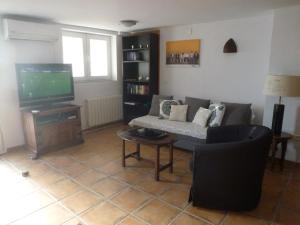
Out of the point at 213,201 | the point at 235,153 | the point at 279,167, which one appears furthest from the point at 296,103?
the point at 213,201

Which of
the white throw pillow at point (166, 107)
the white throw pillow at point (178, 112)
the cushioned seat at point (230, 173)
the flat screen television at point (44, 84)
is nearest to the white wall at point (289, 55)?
the cushioned seat at point (230, 173)

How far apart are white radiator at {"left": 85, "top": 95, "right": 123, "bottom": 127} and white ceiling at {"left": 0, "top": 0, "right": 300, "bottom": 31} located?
169 cm

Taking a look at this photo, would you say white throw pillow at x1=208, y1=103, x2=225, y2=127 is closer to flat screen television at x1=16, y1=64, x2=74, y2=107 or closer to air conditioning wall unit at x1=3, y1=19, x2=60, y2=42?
flat screen television at x1=16, y1=64, x2=74, y2=107

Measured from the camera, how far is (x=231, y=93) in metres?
4.02

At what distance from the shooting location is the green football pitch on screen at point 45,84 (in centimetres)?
357

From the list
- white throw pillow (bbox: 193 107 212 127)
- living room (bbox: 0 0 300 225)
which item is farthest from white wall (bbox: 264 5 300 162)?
white throw pillow (bbox: 193 107 212 127)

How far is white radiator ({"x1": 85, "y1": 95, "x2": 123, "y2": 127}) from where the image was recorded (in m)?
4.82

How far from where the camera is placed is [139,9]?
3.11m

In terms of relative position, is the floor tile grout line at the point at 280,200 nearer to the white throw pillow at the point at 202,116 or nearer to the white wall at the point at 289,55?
the white wall at the point at 289,55

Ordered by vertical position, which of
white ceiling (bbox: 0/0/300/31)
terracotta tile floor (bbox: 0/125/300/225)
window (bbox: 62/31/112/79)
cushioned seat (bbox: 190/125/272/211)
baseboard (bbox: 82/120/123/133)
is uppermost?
white ceiling (bbox: 0/0/300/31)

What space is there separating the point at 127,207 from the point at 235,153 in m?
1.20

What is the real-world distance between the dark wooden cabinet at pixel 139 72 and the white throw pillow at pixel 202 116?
138cm

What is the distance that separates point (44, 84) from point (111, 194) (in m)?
2.29

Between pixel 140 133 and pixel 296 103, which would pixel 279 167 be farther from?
pixel 140 133
